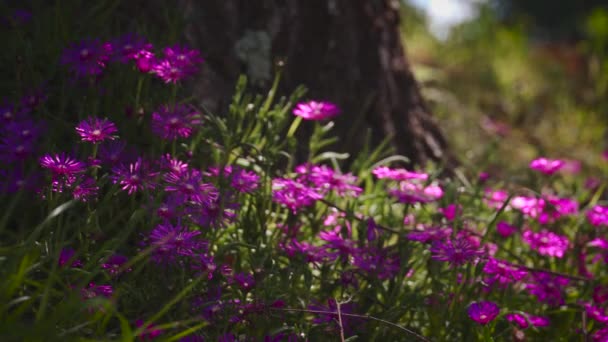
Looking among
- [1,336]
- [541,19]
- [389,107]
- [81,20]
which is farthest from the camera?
[541,19]

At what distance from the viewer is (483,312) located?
5.31ft

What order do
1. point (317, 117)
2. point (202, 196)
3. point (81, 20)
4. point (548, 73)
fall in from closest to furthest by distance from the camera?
point (202, 196) → point (317, 117) → point (81, 20) → point (548, 73)

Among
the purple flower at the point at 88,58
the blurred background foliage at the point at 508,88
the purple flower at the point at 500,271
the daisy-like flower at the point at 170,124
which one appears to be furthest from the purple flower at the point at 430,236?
the blurred background foliage at the point at 508,88

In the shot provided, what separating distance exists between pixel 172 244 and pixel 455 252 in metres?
0.68

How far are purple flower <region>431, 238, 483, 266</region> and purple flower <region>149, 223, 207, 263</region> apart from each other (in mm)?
574

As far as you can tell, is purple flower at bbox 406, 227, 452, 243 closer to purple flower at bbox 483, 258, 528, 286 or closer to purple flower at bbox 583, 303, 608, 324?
purple flower at bbox 483, 258, 528, 286

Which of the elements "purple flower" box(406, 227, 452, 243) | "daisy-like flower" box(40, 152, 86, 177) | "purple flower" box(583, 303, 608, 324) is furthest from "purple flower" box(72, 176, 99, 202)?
"purple flower" box(583, 303, 608, 324)

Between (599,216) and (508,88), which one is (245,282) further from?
(508,88)

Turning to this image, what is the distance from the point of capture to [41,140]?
1914 mm

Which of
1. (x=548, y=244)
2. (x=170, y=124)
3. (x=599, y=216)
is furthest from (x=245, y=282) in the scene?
(x=599, y=216)

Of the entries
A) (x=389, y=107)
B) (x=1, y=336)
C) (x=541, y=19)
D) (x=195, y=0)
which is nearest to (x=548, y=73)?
(x=389, y=107)

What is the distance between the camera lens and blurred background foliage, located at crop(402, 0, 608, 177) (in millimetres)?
5307

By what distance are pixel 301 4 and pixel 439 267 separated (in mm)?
1373

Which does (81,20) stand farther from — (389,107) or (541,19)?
(541,19)
